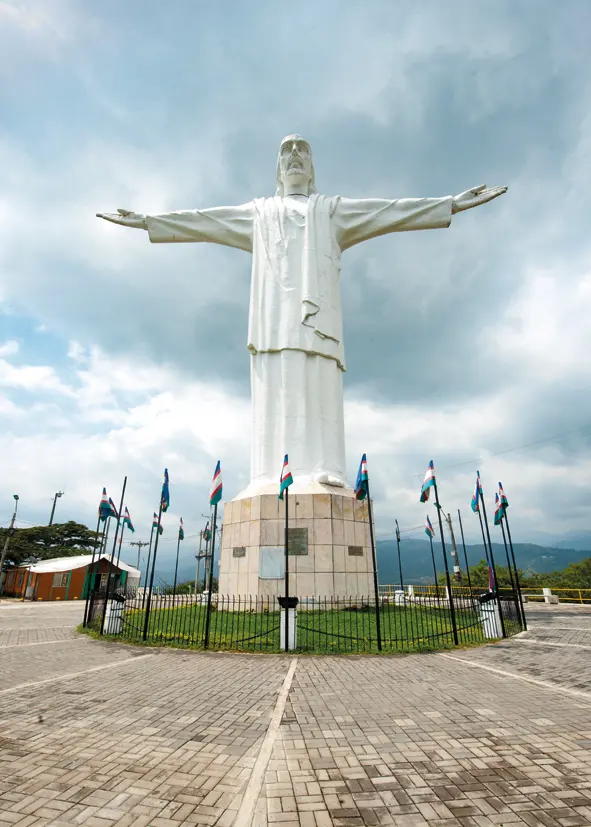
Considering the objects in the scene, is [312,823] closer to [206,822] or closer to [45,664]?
[206,822]

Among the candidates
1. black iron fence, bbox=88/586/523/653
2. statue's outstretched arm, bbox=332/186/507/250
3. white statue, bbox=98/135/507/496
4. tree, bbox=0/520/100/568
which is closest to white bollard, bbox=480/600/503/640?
black iron fence, bbox=88/586/523/653

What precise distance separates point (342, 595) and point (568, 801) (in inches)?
399

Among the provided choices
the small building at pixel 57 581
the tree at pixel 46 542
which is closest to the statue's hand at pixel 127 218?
the small building at pixel 57 581

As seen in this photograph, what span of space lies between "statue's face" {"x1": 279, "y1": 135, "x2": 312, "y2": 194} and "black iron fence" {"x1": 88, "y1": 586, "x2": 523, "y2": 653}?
50.0 ft

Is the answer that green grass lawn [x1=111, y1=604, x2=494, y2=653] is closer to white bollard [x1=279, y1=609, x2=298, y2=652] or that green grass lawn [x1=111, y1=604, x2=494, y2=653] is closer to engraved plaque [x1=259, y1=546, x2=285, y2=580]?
white bollard [x1=279, y1=609, x2=298, y2=652]

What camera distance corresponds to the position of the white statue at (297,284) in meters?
15.6

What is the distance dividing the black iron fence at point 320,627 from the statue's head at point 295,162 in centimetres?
1517

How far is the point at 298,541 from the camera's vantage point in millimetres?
13508

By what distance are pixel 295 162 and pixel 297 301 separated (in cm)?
605

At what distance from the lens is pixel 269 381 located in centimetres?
1627

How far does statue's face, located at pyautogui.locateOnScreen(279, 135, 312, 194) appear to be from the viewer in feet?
59.5

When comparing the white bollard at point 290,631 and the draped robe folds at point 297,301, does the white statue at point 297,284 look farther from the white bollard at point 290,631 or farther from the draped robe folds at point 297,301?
the white bollard at point 290,631

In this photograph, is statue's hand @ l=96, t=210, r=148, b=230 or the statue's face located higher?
the statue's face

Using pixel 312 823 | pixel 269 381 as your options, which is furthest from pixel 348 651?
pixel 269 381
